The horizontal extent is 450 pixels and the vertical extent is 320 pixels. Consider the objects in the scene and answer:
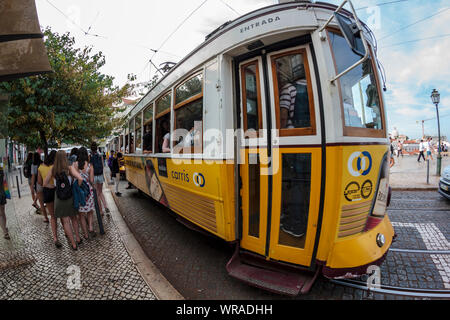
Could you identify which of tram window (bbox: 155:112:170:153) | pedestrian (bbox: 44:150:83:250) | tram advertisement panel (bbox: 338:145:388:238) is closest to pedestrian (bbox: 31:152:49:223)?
pedestrian (bbox: 44:150:83:250)

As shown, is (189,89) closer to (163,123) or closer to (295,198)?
(163,123)

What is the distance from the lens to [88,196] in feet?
13.3

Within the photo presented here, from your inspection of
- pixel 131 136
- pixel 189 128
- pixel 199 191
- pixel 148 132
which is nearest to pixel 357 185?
pixel 199 191

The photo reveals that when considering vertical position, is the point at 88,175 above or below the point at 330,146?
below

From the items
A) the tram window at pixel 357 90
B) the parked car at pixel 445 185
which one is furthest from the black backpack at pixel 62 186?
the parked car at pixel 445 185

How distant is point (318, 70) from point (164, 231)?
13.0 ft

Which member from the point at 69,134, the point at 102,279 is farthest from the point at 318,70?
the point at 69,134

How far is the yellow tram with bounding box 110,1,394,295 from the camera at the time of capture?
2.11 meters

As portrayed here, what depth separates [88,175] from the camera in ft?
13.8

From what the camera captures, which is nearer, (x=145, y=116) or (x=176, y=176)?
(x=176, y=176)

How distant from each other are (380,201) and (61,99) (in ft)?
24.0

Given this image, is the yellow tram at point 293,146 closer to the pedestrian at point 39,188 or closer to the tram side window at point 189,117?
the tram side window at point 189,117
